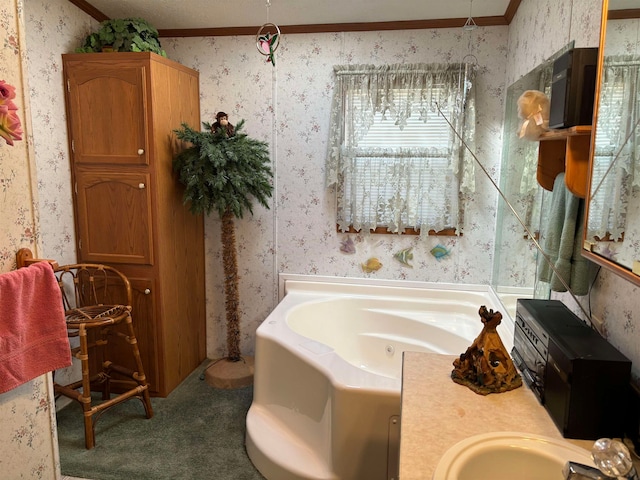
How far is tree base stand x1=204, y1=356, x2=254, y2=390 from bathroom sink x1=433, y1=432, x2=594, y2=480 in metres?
2.18

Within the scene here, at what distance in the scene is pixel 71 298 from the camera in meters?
2.78

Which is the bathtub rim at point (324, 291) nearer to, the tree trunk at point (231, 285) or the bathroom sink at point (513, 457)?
the tree trunk at point (231, 285)

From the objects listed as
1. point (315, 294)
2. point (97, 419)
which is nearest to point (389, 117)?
point (315, 294)

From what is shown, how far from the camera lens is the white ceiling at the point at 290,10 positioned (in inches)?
104

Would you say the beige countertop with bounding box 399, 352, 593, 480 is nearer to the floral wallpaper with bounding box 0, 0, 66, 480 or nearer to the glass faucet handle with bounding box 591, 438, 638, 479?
the glass faucet handle with bounding box 591, 438, 638, 479

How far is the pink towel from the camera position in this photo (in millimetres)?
1498

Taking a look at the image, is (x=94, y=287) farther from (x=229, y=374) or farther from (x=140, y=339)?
(x=229, y=374)

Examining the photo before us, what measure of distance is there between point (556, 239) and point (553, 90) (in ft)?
1.57

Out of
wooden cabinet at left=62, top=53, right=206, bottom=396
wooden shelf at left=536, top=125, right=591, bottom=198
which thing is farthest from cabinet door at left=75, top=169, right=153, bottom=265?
wooden shelf at left=536, top=125, right=591, bottom=198

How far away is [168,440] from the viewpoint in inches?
97.8

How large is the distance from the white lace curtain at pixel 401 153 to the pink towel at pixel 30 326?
1846 millimetres

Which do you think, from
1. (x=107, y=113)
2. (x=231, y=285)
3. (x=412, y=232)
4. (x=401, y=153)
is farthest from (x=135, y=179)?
(x=412, y=232)

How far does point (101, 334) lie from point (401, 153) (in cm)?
213

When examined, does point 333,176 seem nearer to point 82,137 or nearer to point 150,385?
point 82,137
